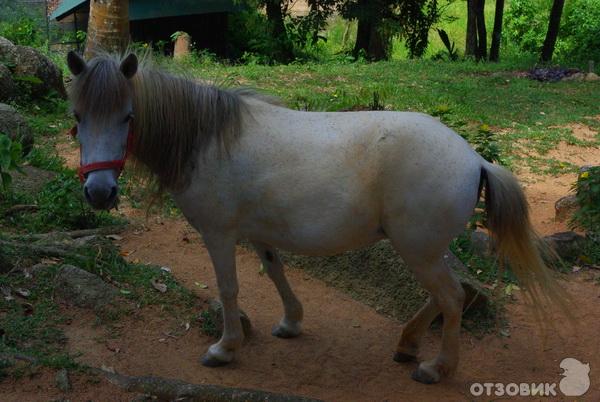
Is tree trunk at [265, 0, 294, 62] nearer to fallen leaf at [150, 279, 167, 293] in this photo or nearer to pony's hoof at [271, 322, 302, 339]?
fallen leaf at [150, 279, 167, 293]

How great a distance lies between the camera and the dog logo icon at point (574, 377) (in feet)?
14.8

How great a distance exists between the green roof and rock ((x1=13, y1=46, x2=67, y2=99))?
6.68 metres

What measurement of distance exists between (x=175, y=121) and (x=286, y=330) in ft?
5.71

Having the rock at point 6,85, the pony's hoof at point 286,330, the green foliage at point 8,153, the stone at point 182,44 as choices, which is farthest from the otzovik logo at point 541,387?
the stone at point 182,44

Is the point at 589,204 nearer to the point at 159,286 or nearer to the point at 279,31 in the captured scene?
the point at 159,286

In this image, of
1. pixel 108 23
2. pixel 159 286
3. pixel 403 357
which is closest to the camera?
pixel 403 357

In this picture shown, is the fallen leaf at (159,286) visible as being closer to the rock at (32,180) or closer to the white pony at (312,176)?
the white pony at (312,176)

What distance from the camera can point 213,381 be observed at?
4.43m

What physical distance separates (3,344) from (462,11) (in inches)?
1051

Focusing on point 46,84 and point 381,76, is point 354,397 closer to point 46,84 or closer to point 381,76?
point 46,84

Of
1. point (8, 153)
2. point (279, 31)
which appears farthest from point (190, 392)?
point (279, 31)

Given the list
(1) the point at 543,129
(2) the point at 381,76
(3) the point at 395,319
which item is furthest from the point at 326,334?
(2) the point at 381,76

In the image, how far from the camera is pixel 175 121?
418 cm

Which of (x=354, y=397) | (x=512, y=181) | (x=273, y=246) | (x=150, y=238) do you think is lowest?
(x=354, y=397)
